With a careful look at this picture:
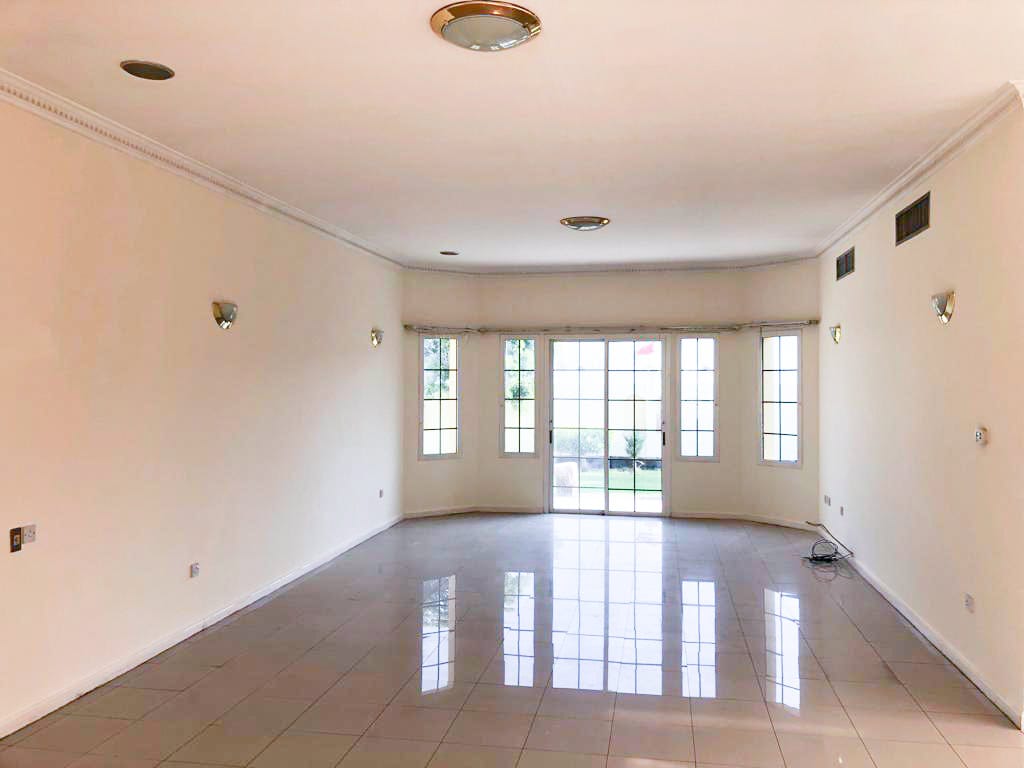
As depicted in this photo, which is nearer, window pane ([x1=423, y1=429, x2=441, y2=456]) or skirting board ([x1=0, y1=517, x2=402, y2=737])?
skirting board ([x1=0, y1=517, x2=402, y2=737])

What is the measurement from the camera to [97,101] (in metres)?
3.70

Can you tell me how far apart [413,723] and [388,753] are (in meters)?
0.30

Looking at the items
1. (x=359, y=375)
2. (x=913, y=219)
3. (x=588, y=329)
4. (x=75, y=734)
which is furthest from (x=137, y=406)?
(x=588, y=329)

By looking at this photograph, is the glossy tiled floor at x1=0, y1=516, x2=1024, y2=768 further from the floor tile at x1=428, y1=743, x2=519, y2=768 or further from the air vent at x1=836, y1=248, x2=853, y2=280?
the air vent at x1=836, y1=248, x2=853, y2=280

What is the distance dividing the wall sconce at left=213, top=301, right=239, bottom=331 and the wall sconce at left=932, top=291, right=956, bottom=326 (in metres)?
4.26

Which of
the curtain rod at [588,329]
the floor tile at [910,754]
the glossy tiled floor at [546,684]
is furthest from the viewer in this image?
the curtain rod at [588,329]

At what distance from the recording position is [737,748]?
332cm

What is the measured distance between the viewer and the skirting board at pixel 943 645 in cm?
363

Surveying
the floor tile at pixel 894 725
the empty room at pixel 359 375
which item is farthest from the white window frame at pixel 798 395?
the floor tile at pixel 894 725

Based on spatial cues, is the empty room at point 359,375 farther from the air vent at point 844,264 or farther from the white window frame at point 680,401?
the white window frame at point 680,401

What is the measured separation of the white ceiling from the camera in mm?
2857

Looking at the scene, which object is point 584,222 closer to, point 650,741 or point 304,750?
point 650,741

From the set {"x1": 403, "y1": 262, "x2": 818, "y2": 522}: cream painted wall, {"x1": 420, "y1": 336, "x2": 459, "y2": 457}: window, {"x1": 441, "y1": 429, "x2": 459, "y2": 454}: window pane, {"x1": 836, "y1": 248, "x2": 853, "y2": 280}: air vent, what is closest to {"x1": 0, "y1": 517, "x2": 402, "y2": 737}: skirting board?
{"x1": 420, "y1": 336, "x2": 459, "y2": 457}: window

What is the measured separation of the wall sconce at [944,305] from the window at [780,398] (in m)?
3.84
